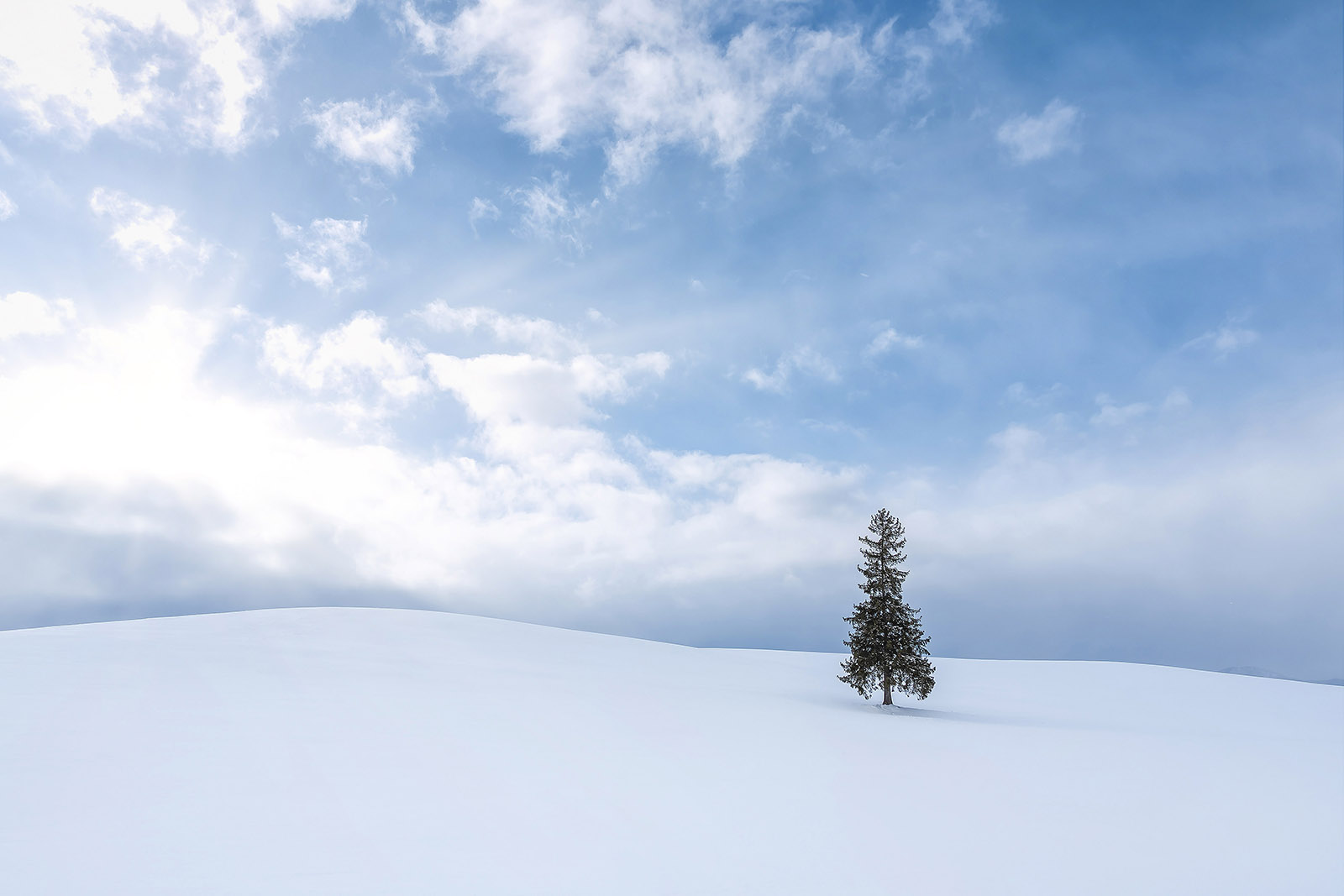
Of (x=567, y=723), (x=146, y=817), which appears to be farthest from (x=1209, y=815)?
(x=146, y=817)

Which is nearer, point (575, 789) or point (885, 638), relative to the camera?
point (575, 789)

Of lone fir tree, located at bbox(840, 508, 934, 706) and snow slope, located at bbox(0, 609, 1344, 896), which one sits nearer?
snow slope, located at bbox(0, 609, 1344, 896)

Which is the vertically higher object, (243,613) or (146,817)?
(243,613)

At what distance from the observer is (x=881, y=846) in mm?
11375

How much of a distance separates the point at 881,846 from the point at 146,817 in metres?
11.7

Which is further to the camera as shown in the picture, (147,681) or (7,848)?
(147,681)

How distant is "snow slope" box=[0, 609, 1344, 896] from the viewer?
385 inches

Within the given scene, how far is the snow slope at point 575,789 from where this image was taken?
385 inches

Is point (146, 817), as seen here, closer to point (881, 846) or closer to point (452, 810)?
point (452, 810)

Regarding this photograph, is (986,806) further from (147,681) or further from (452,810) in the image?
(147,681)

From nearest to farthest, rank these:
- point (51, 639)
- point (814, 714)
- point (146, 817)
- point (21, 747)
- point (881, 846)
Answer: point (146, 817) → point (881, 846) → point (21, 747) → point (814, 714) → point (51, 639)

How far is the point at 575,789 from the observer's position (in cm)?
1302

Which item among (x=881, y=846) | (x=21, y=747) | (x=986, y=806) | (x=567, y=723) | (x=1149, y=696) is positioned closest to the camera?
(x=881, y=846)

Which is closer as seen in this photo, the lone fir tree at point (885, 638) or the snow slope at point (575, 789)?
the snow slope at point (575, 789)
